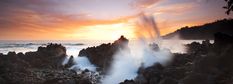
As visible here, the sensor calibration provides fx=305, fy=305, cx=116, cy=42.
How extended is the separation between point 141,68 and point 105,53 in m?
8.76

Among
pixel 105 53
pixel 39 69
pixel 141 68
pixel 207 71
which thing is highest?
pixel 105 53

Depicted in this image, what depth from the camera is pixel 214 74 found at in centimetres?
1953

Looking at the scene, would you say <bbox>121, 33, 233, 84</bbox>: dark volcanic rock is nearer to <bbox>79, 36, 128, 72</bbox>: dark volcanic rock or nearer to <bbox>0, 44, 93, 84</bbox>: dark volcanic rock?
<bbox>0, 44, 93, 84</bbox>: dark volcanic rock

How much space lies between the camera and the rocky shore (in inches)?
781

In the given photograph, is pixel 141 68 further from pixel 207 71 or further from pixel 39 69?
pixel 39 69

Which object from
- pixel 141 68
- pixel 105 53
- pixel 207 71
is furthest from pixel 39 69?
pixel 207 71

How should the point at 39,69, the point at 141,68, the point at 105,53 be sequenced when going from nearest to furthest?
1. the point at 141,68
2. the point at 39,69
3. the point at 105,53

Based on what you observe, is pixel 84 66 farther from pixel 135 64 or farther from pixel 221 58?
pixel 221 58

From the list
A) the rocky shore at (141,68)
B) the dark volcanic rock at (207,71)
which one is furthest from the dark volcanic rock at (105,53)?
the dark volcanic rock at (207,71)

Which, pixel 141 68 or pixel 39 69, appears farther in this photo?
pixel 39 69

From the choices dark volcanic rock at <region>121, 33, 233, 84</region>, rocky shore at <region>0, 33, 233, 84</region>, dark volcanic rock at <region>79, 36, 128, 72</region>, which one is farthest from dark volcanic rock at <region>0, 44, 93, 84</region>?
dark volcanic rock at <region>121, 33, 233, 84</region>

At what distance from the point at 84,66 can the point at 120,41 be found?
5.38 m

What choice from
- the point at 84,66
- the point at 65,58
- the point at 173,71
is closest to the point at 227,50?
the point at 173,71

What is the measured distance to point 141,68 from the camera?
92.7 feet
